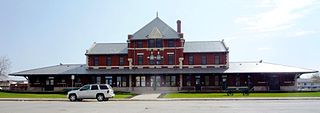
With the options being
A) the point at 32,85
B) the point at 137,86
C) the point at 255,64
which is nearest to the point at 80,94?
the point at 137,86

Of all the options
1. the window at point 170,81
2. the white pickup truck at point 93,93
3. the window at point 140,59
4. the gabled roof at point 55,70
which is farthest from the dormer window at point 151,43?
the white pickup truck at point 93,93

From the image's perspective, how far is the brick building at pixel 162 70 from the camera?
5375cm

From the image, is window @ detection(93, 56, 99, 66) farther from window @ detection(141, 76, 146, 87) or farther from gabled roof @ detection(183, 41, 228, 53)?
gabled roof @ detection(183, 41, 228, 53)

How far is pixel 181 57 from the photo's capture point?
182ft

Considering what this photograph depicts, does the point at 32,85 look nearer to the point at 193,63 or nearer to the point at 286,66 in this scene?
the point at 193,63

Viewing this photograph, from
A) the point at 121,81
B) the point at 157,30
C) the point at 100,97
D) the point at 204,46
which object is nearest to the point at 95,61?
the point at 121,81

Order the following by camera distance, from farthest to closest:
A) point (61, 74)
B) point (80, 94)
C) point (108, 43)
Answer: point (108, 43) → point (61, 74) → point (80, 94)

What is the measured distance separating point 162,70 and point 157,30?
5900 mm

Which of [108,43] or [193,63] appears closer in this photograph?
[193,63]

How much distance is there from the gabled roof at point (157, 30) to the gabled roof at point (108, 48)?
348cm

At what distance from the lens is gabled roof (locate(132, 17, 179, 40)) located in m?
56.0

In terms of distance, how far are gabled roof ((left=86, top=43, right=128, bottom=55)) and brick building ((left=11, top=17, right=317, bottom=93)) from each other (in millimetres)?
158

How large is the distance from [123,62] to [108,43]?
6650mm

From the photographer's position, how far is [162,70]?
54750mm
